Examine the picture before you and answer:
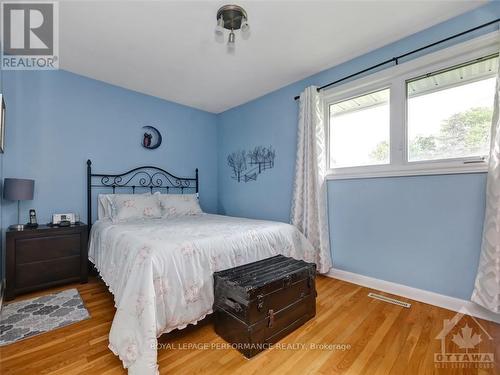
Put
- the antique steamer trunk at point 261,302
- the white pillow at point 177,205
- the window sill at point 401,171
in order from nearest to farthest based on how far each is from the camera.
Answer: the antique steamer trunk at point 261,302 → the window sill at point 401,171 → the white pillow at point 177,205

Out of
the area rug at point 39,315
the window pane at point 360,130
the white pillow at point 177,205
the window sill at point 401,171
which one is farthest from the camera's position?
the white pillow at point 177,205

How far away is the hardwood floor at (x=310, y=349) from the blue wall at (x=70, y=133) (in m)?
1.58

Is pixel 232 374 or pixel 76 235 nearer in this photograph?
pixel 232 374

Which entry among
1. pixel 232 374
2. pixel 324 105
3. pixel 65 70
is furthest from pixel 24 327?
pixel 324 105

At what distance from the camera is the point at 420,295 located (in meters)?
2.08

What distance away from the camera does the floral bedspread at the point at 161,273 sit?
132cm

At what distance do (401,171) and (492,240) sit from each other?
81 cm

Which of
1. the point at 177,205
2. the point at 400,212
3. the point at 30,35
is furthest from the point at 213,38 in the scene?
the point at 400,212

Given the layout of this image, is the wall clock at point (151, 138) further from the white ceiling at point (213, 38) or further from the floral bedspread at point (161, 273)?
the floral bedspread at point (161, 273)

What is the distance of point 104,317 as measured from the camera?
1.86m

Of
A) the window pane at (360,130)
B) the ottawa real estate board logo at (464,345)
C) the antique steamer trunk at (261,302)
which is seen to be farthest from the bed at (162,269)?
the ottawa real estate board logo at (464,345)

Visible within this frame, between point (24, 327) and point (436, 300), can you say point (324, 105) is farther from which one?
point (24, 327)

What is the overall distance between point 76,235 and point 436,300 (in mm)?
3494

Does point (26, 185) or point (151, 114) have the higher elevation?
point (151, 114)
